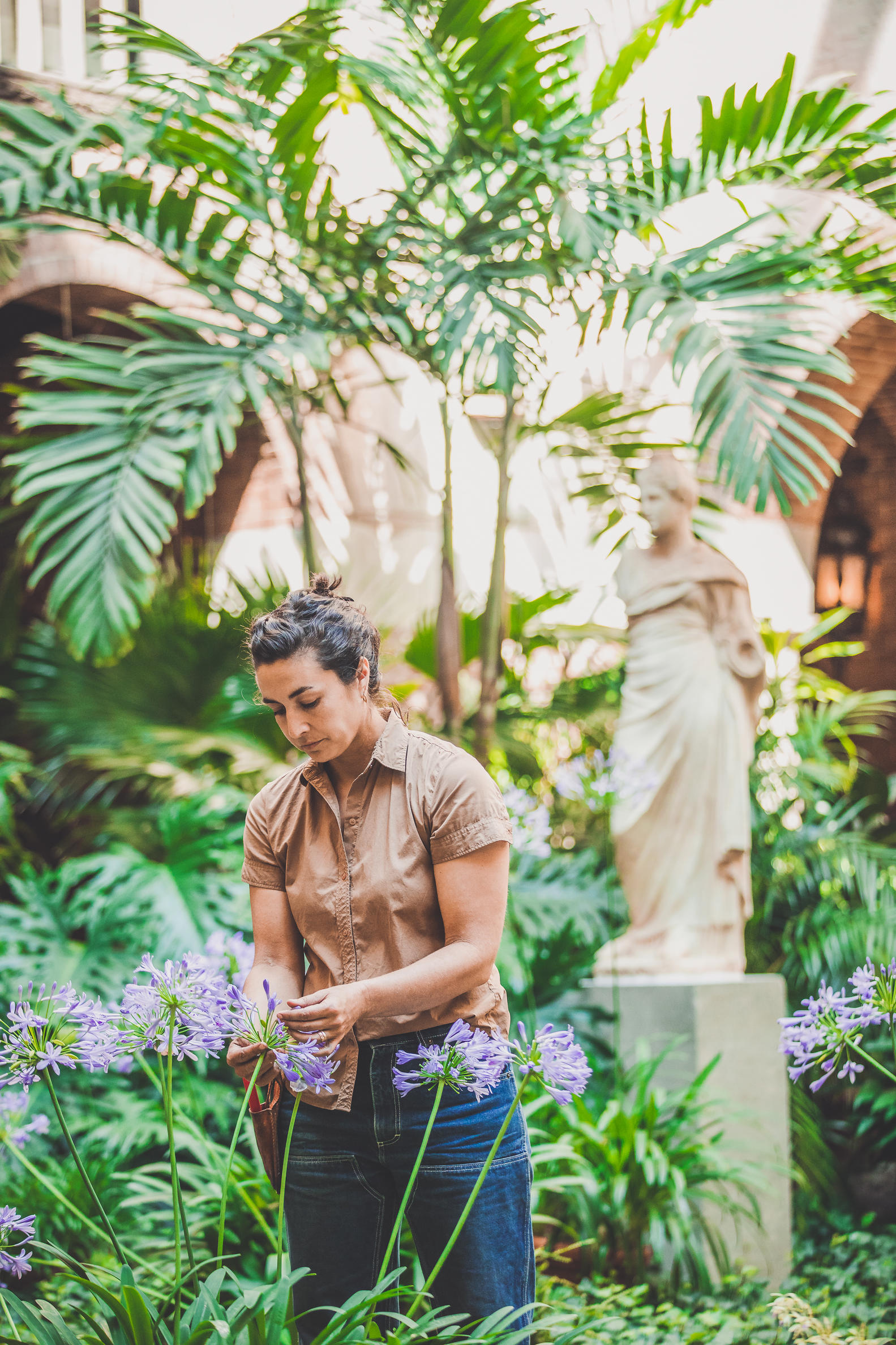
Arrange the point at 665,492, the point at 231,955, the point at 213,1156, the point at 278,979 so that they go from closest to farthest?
1. the point at 278,979
2. the point at 231,955
3. the point at 213,1156
4. the point at 665,492

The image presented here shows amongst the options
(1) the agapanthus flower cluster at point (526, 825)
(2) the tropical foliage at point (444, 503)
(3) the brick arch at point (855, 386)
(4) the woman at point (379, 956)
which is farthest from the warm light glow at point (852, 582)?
(4) the woman at point (379, 956)

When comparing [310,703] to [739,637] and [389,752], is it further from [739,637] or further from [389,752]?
[739,637]

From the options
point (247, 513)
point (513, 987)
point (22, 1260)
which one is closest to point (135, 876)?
point (513, 987)

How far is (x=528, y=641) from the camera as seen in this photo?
6324 mm

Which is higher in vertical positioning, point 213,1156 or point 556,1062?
point 556,1062

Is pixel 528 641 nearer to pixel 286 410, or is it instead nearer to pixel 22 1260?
pixel 286 410

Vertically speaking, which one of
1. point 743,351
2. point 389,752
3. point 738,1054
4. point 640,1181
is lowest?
point 640,1181

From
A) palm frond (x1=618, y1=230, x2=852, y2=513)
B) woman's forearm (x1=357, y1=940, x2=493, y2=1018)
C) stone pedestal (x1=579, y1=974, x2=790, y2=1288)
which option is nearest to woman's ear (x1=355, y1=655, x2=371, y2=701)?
woman's forearm (x1=357, y1=940, x2=493, y2=1018)

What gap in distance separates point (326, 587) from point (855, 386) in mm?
7472

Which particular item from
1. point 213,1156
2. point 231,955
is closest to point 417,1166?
point 231,955

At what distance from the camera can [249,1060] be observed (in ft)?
5.49

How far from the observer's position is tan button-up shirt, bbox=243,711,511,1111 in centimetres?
181

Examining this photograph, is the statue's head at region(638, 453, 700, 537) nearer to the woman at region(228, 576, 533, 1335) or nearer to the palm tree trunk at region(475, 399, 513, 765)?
the palm tree trunk at region(475, 399, 513, 765)

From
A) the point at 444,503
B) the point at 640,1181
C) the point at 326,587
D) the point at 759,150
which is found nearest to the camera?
the point at 326,587
